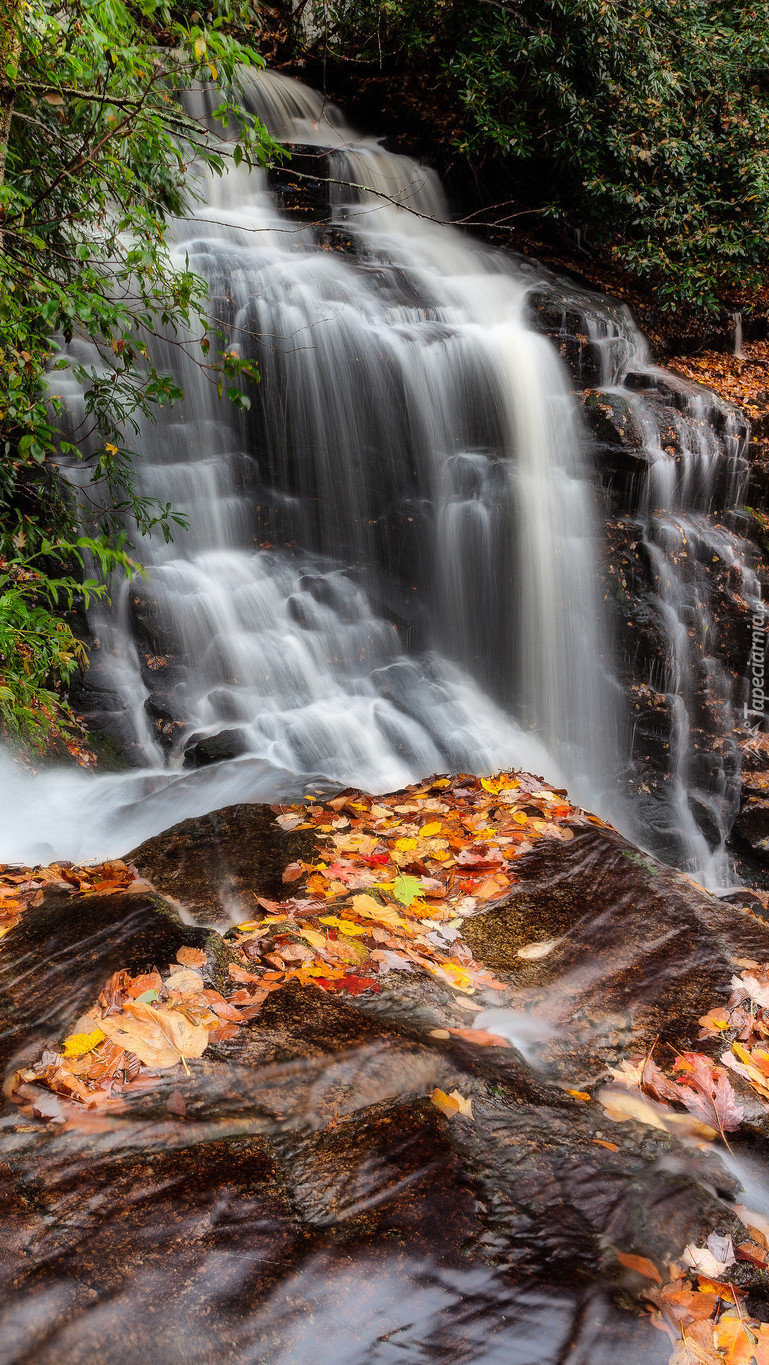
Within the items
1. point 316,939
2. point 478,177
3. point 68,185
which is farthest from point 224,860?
point 478,177

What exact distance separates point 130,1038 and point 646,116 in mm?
11432

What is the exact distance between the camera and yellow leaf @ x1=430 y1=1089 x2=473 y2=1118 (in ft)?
5.88

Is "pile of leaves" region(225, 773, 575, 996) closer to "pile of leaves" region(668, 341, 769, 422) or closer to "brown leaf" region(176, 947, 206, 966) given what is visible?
"brown leaf" region(176, 947, 206, 966)

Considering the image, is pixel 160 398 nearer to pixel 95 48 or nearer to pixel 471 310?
pixel 95 48

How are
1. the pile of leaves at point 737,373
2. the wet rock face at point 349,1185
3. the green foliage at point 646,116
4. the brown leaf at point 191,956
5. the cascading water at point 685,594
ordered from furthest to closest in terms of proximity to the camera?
the green foliage at point 646,116, the pile of leaves at point 737,373, the cascading water at point 685,594, the brown leaf at point 191,956, the wet rock face at point 349,1185

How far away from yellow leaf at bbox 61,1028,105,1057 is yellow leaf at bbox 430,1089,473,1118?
859 millimetres

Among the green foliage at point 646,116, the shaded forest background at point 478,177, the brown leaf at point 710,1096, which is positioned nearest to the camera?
the brown leaf at point 710,1096

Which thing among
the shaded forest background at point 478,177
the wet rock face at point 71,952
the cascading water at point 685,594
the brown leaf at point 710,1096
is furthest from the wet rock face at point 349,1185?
the cascading water at point 685,594

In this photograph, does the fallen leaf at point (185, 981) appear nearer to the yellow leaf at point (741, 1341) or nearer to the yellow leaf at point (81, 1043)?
the yellow leaf at point (81, 1043)

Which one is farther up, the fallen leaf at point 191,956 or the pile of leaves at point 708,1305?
the fallen leaf at point 191,956

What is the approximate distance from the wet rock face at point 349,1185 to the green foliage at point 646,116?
977 cm

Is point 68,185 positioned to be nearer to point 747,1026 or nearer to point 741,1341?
point 747,1026

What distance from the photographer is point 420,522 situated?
7621 millimetres

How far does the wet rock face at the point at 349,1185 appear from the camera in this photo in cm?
126
